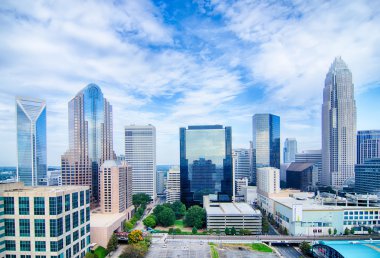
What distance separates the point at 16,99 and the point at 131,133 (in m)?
29.3

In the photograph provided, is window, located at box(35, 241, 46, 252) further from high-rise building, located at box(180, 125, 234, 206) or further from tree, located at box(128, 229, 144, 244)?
high-rise building, located at box(180, 125, 234, 206)

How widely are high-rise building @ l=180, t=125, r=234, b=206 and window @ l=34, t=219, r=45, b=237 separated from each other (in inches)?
1272

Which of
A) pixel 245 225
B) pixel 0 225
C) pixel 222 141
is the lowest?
pixel 245 225

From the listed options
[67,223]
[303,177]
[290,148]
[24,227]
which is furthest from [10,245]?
[290,148]

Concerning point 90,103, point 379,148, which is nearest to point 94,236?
point 90,103

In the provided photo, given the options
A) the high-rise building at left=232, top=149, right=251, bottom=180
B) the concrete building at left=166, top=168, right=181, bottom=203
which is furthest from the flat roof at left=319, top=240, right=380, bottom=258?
the high-rise building at left=232, top=149, right=251, bottom=180

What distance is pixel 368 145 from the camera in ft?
235

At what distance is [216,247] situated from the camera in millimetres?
27312

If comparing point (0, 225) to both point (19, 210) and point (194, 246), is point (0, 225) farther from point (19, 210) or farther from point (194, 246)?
point (194, 246)

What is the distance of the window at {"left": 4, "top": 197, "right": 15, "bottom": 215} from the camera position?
19.0m

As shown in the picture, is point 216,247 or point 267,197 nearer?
point 216,247

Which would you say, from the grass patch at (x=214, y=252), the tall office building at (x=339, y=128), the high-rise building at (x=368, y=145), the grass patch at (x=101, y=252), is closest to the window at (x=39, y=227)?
the grass patch at (x=101, y=252)

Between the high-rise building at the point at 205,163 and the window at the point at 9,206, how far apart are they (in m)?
33.2

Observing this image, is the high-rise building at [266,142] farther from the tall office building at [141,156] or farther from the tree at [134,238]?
the tree at [134,238]
